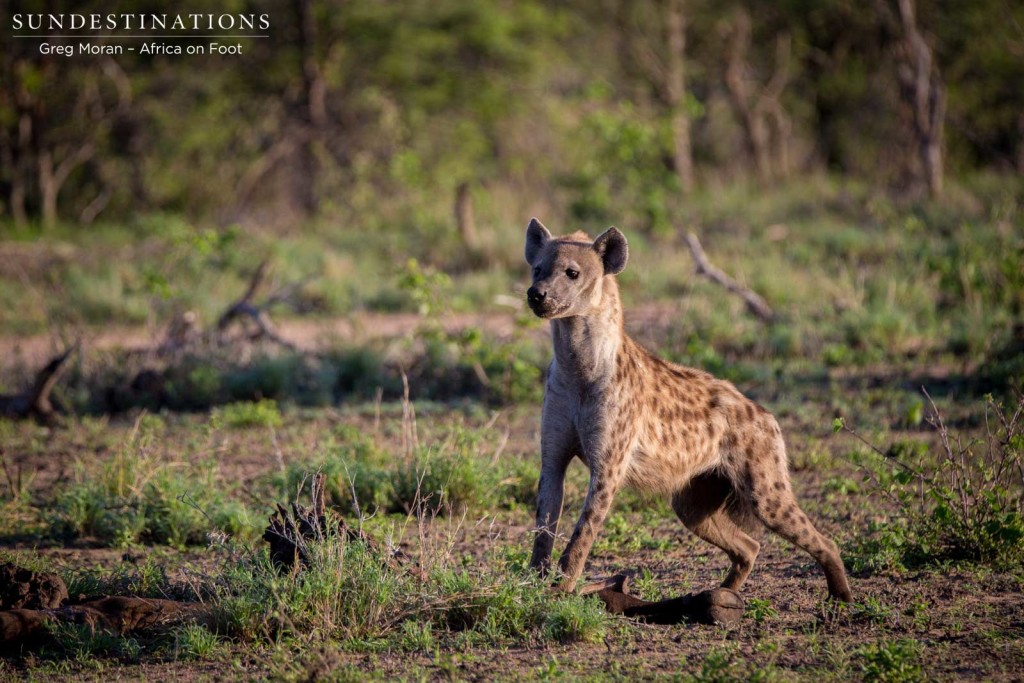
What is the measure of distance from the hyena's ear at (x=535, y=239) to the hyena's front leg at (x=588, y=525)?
3.29 ft

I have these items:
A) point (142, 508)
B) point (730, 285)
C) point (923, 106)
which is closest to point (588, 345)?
point (142, 508)

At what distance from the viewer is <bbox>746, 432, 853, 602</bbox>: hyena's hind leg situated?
4.93 m

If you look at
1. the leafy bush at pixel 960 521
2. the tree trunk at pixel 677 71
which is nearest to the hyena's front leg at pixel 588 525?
the leafy bush at pixel 960 521

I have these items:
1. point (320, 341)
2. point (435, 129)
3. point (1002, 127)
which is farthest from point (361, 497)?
point (1002, 127)

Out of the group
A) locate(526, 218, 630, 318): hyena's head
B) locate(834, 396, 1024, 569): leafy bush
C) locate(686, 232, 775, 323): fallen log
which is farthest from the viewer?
locate(686, 232, 775, 323): fallen log

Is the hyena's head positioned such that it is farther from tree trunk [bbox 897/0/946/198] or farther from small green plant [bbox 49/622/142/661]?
tree trunk [bbox 897/0/946/198]

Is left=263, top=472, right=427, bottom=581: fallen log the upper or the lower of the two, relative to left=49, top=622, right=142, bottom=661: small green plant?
upper

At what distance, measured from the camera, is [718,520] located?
16.9 feet

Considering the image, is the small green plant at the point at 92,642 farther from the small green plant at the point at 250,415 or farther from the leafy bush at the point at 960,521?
the small green plant at the point at 250,415

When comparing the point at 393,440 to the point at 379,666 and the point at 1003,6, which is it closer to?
the point at 379,666

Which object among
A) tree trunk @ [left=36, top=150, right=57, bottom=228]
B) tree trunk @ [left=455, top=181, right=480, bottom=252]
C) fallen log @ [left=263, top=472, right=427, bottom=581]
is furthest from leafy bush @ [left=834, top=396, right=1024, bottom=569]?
tree trunk @ [left=36, top=150, right=57, bottom=228]

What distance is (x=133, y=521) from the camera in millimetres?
5949

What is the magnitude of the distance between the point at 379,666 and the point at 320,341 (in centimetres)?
598

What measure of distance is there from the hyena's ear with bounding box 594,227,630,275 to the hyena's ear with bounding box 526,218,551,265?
0.92 ft
